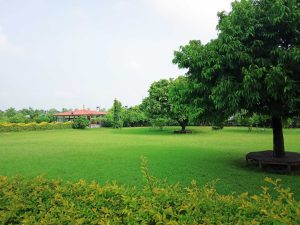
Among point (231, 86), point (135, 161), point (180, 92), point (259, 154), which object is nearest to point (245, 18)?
point (231, 86)

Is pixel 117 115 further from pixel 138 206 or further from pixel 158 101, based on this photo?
pixel 138 206

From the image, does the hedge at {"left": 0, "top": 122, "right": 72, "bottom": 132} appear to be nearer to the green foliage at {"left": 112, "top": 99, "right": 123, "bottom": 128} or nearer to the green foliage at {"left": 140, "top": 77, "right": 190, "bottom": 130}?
the green foliage at {"left": 112, "top": 99, "right": 123, "bottom": 128}

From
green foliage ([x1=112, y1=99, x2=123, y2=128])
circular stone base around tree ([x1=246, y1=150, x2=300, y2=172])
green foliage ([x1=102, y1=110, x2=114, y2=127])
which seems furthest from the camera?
green foliage ([x1=102, y1=110, x2=114, y2=127])

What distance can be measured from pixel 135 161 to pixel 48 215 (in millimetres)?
10370

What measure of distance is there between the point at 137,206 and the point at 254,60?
7.73 meters

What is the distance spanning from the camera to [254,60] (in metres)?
9.20

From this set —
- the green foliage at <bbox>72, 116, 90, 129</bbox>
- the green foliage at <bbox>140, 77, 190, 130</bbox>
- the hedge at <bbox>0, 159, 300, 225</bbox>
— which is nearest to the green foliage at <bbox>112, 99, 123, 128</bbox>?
the green foliage at <bbox>72, 116, 90, 129</bbox>

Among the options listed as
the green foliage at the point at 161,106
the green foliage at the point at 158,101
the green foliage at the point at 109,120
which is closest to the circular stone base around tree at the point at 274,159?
the green foliage at the point at 161,106

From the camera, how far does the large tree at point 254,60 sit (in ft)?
28.1

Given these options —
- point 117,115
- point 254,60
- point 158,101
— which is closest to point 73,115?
point 117,115

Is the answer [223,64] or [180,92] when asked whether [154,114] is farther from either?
[223,64]

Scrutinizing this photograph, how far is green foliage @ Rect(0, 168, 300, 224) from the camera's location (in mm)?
2622

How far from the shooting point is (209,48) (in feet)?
32.4

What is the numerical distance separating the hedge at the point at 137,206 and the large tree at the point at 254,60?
6.08 metres
